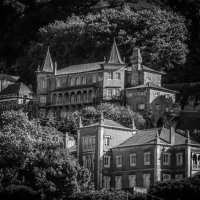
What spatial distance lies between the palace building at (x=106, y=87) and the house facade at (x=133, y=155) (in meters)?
28.9

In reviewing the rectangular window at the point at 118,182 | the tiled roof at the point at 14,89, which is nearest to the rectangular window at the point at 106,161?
the rectangular window at the point at 118,182

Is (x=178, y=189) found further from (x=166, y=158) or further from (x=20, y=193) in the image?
Answer: (x=20, y=193)

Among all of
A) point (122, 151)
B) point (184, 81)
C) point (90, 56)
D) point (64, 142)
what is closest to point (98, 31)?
point (90, 56)

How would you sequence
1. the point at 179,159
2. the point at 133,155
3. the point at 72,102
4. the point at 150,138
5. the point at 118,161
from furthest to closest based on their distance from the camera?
the point at 72,102 → the point at 118,161 → the point at 133,155 → the point at 150,138 → the point at 179,159

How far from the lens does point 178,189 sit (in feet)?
285

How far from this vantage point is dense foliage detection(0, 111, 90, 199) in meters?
93.9

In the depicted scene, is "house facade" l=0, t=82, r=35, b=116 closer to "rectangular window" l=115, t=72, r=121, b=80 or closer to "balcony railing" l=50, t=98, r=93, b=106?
"balcony railing" l=50, t=98, r=93, b=106

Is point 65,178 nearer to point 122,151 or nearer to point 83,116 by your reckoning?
point 122,151

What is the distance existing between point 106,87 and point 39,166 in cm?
4531

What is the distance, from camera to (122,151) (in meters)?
102

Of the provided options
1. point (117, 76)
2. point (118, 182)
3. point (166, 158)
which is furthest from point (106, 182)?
point (117, 76)

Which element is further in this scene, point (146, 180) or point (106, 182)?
point (106, 182)

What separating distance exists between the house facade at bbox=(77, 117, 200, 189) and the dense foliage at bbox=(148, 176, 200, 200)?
330 inches

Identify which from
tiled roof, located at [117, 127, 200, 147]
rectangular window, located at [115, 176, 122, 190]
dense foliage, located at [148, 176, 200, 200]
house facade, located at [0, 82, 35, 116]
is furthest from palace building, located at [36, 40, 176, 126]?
dense foliage, located at [148, 176, 200, 200]
